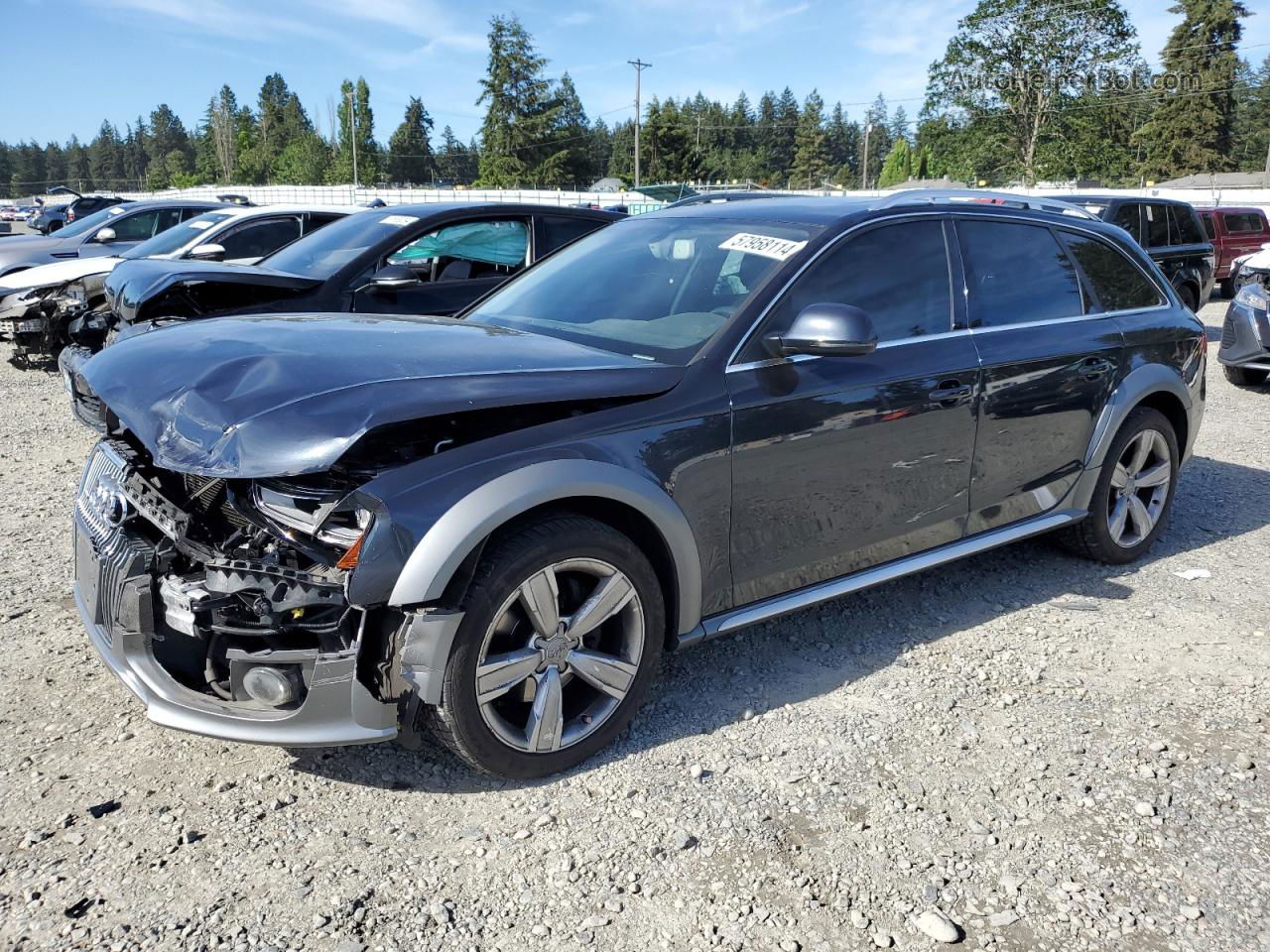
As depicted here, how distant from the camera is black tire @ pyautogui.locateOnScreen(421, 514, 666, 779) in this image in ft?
8.86

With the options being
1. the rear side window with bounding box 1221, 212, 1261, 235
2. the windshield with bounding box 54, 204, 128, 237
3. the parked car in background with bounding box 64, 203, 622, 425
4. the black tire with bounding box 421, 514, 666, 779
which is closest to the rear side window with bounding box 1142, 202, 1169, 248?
the rear side window with bounding box 1221, 212, 1261, 235

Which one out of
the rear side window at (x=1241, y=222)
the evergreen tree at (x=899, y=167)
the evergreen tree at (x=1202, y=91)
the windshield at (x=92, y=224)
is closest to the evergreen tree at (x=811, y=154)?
the evergreen tree at (x=899, y=167)

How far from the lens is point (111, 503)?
3.12 metres

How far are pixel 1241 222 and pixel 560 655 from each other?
20827 millimetres

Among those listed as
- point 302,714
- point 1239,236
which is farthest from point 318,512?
point 1239,236

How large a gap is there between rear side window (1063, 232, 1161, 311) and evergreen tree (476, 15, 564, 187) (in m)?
87.2

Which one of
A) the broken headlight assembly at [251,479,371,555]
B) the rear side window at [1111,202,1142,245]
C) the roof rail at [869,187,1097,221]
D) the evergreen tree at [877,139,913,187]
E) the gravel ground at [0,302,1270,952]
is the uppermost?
the evergreen tree at [877,139,913,187]

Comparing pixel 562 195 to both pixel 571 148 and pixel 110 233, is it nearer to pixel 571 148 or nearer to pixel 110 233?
pixel 110 233

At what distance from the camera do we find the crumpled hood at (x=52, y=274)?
30.4 feet

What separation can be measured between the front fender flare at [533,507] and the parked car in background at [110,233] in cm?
1135

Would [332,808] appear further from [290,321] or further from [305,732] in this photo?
[290,321]

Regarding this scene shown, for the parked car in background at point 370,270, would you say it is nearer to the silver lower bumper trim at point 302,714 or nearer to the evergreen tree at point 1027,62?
the silver lower bumper trim at point 302,714

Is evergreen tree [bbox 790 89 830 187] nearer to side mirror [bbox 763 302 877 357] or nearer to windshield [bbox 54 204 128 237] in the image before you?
windshield [bbox 54 204 128 237]

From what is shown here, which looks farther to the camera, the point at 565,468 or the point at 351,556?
the point at 565,468
